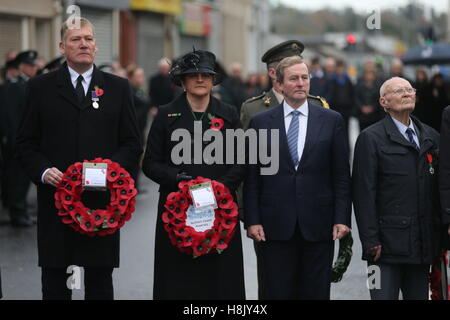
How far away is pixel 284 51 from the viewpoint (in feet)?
25.6

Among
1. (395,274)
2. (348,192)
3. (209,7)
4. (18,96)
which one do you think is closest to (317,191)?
(348,192)

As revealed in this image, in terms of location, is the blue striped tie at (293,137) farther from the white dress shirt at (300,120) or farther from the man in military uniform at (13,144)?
the man in military uniform at (13,144)

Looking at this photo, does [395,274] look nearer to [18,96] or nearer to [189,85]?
[189,85]

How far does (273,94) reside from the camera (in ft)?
25.5

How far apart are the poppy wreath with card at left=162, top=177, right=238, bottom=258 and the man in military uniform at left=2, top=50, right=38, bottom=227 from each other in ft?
21.4

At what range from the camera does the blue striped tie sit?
6.29m

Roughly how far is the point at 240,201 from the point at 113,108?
122 centimetres

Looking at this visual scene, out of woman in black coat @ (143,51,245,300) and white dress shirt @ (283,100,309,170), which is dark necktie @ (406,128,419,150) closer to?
white dress shirt @ (283,100,309,170)

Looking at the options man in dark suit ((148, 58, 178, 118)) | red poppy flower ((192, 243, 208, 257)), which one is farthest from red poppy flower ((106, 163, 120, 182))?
man in dark suit ((148, 58, 178, 118))

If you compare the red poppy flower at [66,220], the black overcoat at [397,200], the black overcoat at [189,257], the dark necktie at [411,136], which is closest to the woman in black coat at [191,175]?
the black overcoat at [189,257]

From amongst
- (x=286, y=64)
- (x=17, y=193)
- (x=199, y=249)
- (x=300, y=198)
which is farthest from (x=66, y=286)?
(x=17, y=193)

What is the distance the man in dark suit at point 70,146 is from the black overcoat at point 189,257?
15.1 inches

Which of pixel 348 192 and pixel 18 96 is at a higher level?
pixel 18 96

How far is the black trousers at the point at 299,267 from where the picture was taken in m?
6.25
